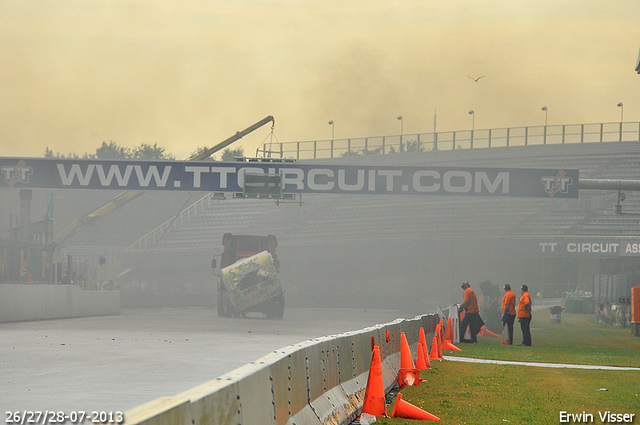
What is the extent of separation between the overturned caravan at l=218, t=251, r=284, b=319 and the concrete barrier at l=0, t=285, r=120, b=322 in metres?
5.33

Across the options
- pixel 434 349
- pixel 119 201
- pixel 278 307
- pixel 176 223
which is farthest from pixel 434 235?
pixel 434 349

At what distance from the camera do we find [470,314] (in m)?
22.7

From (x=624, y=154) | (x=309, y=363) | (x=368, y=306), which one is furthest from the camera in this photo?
(x=624, y=154)

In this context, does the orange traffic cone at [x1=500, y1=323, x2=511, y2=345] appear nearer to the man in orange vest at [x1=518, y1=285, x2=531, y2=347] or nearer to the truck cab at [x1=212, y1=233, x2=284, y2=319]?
the man in orange vest at [x1=518, y1=285, x2=531, y2=347]

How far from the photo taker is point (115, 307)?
36.7m

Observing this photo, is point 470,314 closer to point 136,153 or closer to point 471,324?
point 471,324

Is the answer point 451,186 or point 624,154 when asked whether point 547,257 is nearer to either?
point 624,154

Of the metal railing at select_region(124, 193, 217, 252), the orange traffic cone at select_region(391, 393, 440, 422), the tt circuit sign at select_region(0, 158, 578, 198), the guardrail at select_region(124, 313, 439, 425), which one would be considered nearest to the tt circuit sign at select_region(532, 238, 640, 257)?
the tt circuit sign at select_region(0, 158, 578, 198)

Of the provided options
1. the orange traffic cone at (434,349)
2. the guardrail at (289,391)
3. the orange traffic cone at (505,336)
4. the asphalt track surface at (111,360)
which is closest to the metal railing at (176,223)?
the asphalt track surface at (111,360)

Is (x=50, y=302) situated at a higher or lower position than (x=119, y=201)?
lower

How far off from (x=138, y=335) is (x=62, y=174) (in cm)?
1150

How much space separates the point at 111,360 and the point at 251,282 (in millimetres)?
18968

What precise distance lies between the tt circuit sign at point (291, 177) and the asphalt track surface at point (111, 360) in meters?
7.01

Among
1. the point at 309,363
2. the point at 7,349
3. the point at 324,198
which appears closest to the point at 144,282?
the point at 324,198
